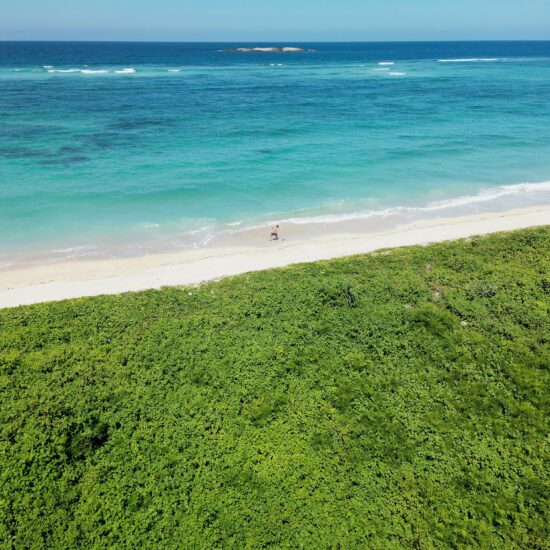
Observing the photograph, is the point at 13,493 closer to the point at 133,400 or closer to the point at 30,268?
the point at 133,400

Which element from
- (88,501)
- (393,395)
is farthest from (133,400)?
(393,395)

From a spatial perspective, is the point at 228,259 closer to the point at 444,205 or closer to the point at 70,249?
the point at 70,249

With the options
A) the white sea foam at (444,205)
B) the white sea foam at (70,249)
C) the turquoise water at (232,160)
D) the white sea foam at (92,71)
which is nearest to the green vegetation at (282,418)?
the white sea foam at (70,249)

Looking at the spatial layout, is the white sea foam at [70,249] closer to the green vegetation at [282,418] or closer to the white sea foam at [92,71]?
the green vegetation at [282,418]

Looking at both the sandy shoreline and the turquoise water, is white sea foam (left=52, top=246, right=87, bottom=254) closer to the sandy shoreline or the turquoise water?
the turquoise water

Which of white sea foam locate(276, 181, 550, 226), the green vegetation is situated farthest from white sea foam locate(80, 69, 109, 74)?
the green vegetation

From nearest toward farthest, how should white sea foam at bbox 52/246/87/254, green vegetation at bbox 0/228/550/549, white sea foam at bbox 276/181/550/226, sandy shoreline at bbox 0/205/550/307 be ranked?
green vegetation at bbox 0/228/550/549
sandy shoreline at bbox 0/205/550/307
white sea foam at bbox 52/246/87/254
white sea foam at bbox 276/181/550/226
